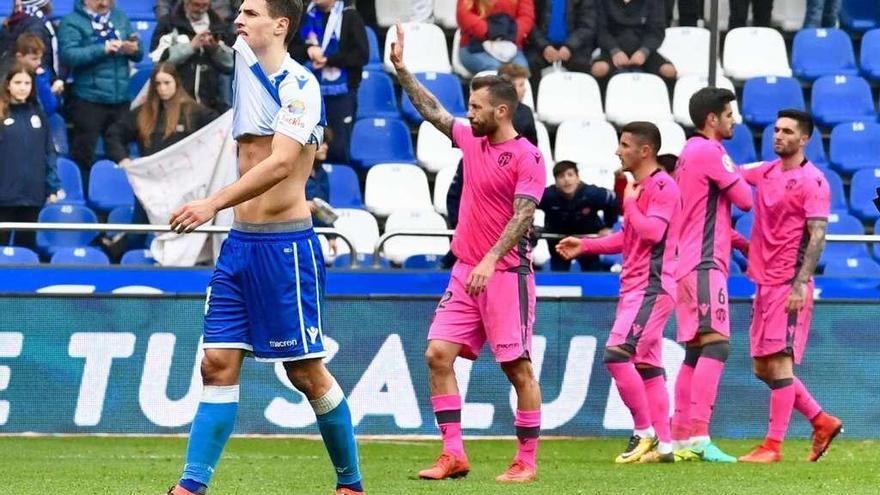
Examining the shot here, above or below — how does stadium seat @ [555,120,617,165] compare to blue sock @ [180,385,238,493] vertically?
below

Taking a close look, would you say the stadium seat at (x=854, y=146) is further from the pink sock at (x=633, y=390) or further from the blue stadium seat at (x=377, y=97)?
the pink sock at (x=633, y=390)

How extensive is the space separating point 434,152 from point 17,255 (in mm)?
3904

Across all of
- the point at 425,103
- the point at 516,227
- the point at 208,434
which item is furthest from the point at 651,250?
the point at 208,434

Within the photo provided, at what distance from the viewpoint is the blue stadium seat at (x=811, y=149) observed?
15.1 m

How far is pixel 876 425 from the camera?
40.7ft

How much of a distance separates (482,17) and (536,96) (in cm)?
99

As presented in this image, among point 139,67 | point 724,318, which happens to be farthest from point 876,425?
point 139,67

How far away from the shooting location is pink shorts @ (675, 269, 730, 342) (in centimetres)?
1033

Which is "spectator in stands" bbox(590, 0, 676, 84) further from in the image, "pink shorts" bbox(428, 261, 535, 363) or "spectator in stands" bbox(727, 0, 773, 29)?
"pink shorts" bbox(428, 261, 535, 363)

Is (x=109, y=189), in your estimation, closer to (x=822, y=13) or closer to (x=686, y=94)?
(x=686, y=94)

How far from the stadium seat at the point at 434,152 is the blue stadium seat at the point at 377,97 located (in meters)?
0.39

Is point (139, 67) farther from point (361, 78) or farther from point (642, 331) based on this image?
point (642, 331)

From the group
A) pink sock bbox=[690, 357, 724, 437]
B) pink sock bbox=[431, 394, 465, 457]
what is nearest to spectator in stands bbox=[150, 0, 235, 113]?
pink sock bbox=[690, 357, 724, 437]

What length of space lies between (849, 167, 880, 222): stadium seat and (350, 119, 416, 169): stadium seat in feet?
12.9
